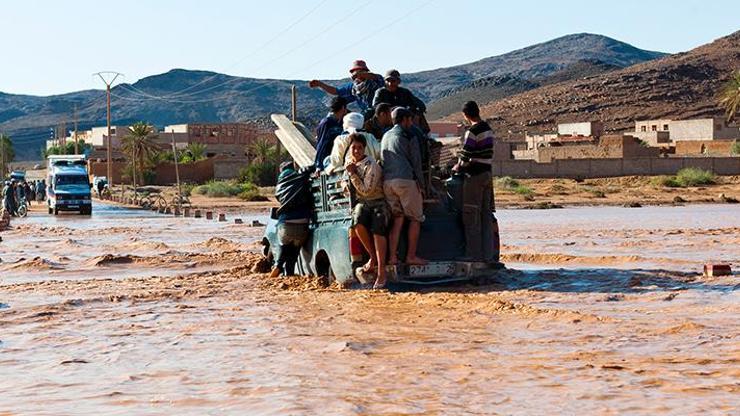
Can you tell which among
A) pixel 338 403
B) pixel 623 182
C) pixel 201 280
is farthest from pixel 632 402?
pixel 623 182

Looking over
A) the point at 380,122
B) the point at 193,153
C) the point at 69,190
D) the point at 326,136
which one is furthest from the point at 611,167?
the point at 380,122

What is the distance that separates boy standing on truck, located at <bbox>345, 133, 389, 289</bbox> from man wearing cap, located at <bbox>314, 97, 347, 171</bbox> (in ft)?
3.64

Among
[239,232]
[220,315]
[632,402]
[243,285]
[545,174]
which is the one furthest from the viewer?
[545,174]

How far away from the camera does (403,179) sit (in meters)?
13.0

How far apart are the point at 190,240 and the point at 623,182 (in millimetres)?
48214

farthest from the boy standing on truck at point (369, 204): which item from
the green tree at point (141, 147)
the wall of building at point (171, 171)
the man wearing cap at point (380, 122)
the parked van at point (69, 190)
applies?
the wall of building at point (171, 171)

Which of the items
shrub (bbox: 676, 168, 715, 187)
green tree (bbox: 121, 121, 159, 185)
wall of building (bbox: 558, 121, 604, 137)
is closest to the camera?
shrub (bbox: 676, 168, 715, 187)

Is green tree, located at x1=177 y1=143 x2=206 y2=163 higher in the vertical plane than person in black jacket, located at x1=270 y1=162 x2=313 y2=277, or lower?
higher

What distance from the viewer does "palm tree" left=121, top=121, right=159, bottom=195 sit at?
9531cm

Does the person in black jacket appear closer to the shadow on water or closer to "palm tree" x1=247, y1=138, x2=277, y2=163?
the shadow on water

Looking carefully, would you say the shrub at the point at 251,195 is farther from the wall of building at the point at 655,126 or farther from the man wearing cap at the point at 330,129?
the wall of building at the point at 655,126

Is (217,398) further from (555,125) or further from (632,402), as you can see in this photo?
(555,125)

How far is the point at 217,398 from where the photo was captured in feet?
26.0

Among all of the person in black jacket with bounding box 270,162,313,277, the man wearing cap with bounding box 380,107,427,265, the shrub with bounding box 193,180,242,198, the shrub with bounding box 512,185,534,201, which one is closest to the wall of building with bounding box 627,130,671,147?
the shrub with bounding box 512,185,534,201
